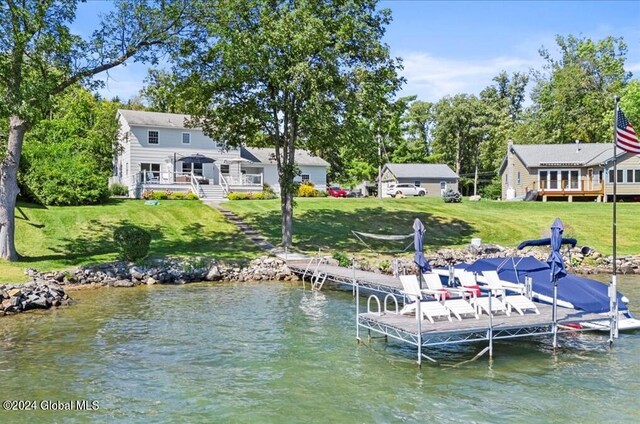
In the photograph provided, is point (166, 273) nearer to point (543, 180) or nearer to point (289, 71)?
point (289, 71)

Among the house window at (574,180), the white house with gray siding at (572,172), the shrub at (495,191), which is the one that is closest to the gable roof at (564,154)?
the white house with gray siding at (572,172)

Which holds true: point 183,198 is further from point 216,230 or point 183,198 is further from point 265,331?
point 265,331

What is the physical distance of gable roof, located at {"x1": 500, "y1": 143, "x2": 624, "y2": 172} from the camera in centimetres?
5297

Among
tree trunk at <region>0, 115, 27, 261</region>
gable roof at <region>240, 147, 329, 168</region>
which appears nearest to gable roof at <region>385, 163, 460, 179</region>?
gable roof at <region>240, 147, 329, 168</region>

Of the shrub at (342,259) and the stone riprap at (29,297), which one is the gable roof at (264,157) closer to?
the shrub at (342,259)

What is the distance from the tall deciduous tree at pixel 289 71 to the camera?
27578 mm

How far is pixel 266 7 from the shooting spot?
28797 mm

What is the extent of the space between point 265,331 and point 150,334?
326 centimetres

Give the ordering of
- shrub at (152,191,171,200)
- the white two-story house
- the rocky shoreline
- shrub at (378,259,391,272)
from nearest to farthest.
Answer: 1. the rocky shoreline
2. shrub at (378,259,391,272)
3. shrub at (152,191,171,200)
4. the white two-story house

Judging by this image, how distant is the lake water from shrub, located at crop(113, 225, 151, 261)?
7064 millimetres

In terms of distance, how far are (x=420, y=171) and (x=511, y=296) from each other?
178 feet

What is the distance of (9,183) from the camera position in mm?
24594

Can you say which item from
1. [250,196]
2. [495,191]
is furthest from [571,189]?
[250,196]

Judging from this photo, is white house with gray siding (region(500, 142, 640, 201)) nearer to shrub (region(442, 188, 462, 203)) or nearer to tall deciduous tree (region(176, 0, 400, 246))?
shrub (region(442, 188, 462, 203))
